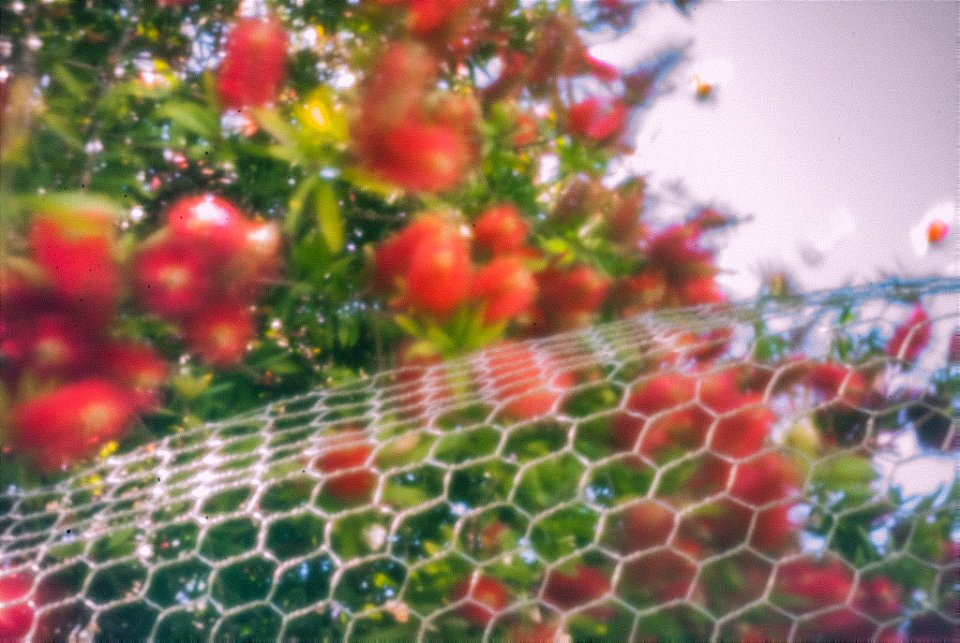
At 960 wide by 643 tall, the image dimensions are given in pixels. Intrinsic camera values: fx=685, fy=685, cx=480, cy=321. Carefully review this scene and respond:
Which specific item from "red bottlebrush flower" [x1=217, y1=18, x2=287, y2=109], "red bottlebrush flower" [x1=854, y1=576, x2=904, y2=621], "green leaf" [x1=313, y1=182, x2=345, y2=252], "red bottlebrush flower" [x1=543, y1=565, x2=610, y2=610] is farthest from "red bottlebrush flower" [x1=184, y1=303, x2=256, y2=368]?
"red bottlebrush flower" [x1=854, y1=576, x2=904, y2=621]

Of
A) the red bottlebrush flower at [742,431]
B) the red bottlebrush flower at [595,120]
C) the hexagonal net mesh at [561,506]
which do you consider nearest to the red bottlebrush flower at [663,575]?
the hexagonal net mesh at [561,506]

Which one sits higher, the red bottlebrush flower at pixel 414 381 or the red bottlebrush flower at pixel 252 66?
the red bottlebrush flower at pixel 252 66

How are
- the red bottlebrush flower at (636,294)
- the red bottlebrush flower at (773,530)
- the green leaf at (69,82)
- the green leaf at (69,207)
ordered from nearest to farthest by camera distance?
the green leaf at (69,207), the red bottlebrush flower at (773,530), the green leaf at (69,82), the red bottlebrush flower at (636,294)

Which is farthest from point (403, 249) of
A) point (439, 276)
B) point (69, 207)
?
point (69, 207)

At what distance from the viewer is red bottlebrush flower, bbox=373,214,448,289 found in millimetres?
651

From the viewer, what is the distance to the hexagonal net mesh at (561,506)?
1.94ft

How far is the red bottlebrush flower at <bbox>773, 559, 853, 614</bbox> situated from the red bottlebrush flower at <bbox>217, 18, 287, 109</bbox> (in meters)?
0.68

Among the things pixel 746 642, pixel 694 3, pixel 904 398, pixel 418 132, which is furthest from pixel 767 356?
pixel 694 3

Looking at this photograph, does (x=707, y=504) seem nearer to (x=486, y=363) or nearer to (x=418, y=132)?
(x=486, y=363)

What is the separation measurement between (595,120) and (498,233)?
30 centimetres

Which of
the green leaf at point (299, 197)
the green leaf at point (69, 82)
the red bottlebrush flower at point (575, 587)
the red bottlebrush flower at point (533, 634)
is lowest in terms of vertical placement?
the red bottlebrush flower at point (533, 634)

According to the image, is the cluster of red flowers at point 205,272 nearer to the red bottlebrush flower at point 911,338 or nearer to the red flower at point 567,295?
the red flower at point 567,295

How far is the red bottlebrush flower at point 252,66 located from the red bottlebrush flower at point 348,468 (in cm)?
36

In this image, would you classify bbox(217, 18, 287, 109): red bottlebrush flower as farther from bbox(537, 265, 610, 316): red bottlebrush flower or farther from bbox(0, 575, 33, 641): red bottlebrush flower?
bbox(0, 575, 33, 641): red bottlebrush flower
